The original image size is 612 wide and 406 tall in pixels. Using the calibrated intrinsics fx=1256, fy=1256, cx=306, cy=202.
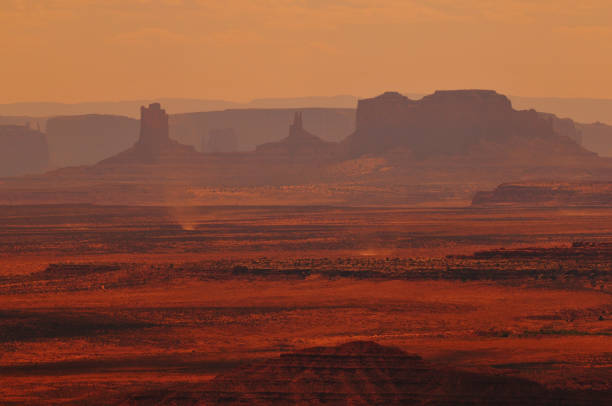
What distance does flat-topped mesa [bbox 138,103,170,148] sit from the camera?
193875 millimetres

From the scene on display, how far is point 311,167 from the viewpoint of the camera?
191375 millimetres

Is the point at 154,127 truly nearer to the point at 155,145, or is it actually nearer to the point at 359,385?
the point at 155,145

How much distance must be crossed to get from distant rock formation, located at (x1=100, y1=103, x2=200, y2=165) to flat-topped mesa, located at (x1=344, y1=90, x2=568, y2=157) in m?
26.3

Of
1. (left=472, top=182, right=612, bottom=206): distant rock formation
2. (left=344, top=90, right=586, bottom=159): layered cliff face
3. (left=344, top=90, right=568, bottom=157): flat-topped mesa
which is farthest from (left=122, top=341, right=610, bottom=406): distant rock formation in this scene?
(left=344, top=90, right=568, bottom=157): flat-topped mesa

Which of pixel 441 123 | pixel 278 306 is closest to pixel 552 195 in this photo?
pixel 441 123

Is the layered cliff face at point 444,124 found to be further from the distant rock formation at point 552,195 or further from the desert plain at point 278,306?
the desert plain at point 278,306

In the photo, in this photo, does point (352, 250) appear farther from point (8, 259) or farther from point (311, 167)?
point (311, 167)

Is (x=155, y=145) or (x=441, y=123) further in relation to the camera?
(x=155, y=145)

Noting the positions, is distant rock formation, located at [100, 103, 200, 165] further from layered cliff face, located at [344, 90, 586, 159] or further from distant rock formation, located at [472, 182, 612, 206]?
distant rock formation, located at [472, 182, 612, 206]

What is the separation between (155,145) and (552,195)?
79.7 m

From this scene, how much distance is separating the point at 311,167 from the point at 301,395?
545 feet

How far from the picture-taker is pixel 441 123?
190750 mm

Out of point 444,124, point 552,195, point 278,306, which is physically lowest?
point 552,195

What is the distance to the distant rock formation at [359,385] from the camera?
25.2m
